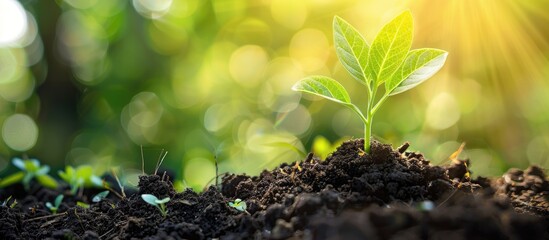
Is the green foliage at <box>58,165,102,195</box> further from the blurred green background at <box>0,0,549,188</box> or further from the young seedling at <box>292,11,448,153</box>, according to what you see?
the blurred green background at <box>0,0,549,188</box>

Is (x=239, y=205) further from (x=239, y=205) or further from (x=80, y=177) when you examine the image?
(x=80, y=177)

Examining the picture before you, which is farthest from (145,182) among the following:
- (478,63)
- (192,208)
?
(478,63)

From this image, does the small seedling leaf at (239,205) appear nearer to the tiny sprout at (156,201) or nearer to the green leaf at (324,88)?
the tiny sprout at (156,201)

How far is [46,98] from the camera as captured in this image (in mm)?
5191

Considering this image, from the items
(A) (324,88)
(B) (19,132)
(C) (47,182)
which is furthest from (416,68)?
(B) (19,132)

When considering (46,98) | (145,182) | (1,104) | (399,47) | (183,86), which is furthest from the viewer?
(1,104)

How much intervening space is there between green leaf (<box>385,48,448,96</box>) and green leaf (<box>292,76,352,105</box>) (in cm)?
13

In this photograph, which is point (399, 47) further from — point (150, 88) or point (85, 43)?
point (85, 43)

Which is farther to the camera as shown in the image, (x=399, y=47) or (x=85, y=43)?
Answer: (x=85, y=43)

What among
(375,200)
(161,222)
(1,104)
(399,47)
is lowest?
(1,104)

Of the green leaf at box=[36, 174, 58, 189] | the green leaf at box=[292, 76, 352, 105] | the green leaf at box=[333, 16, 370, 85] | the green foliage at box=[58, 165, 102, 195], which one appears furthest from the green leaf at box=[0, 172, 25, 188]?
the green leaf at box=[333, 16, 370, 85]

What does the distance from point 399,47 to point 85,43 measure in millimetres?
4524

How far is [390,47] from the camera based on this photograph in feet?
4.07

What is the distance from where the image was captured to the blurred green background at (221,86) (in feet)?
12.6
